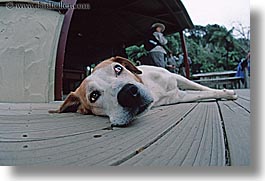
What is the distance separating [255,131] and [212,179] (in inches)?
5.6

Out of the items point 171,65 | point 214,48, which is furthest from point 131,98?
point 171,65

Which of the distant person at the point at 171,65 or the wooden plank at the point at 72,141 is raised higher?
the distant person at the point at 171,65

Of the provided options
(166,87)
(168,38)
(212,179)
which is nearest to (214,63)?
(168,38)

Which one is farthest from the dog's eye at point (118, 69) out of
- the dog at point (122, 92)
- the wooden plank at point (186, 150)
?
the wooden plank at point (186, 150)

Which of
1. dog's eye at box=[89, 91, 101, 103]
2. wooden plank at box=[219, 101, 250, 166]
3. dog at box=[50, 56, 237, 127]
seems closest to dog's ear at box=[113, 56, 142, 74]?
dog at box=[50, 56, 237, 127]

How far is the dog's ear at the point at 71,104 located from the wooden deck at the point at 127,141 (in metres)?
0.11

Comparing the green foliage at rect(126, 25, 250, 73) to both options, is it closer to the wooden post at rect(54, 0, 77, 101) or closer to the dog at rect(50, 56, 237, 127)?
the dog at rect(50, 56, 237, 127)

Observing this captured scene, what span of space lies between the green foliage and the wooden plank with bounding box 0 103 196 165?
0.17 metres

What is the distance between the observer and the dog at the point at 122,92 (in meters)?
0.59

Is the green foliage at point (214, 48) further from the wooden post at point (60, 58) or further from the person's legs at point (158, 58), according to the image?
the wooden post at point (60, 58)

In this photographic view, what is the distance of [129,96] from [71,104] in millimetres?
251

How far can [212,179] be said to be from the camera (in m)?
0.55

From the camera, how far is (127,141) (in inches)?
18.8

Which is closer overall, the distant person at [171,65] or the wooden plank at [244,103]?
the wooden plank at [244,103]
